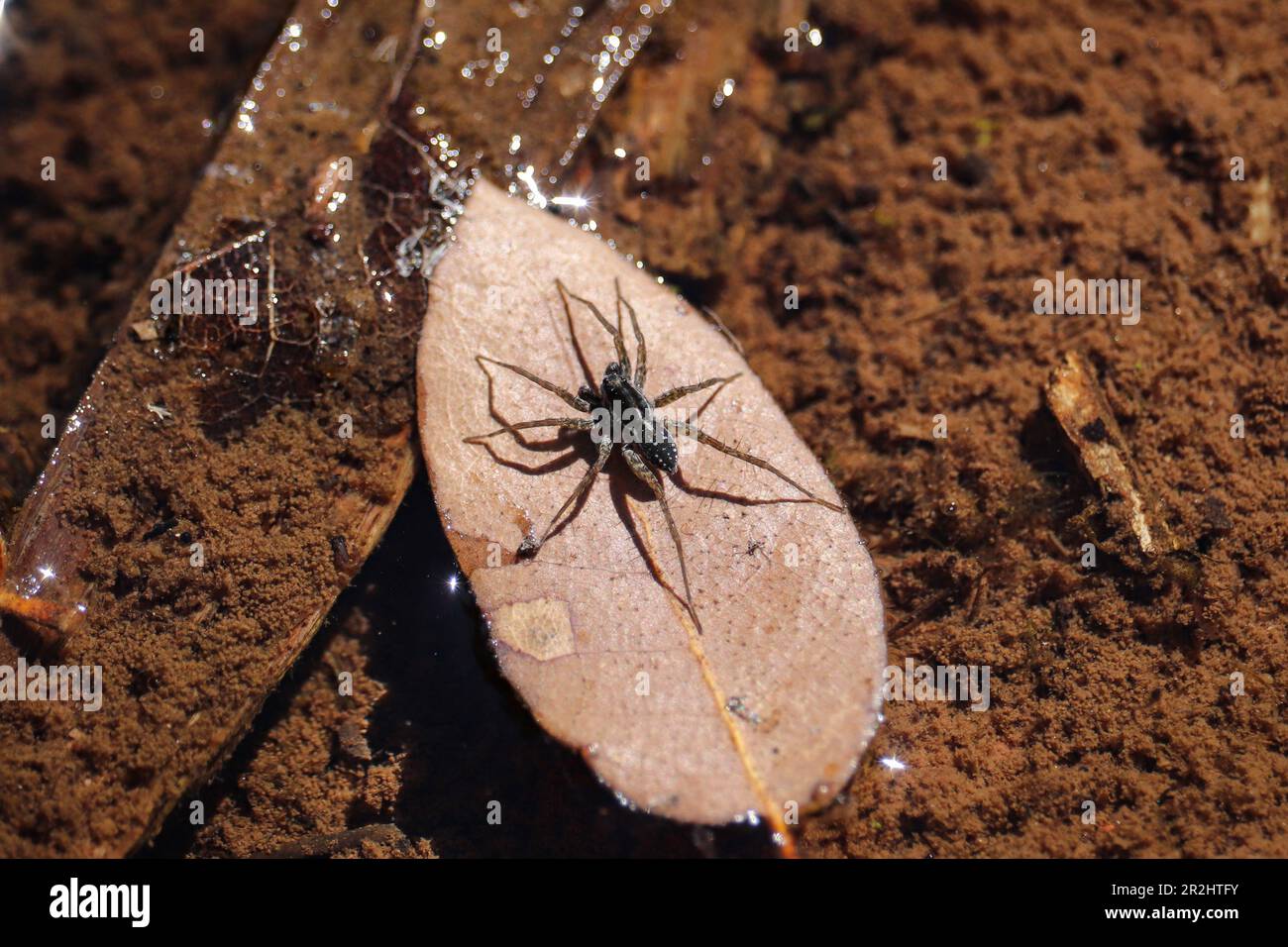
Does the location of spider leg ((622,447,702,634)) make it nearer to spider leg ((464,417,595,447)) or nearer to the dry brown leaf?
the dry brown leaf

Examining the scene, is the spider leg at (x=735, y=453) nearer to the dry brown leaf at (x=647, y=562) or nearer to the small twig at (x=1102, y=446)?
the dry brown leaf at (x=647, y=562)

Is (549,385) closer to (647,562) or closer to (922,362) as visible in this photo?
(647,562)

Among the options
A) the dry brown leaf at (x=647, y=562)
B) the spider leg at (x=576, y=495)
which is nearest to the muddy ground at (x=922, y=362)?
the dry brown leaf at (x=647, y=562)

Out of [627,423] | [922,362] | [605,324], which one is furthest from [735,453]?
[922,362]

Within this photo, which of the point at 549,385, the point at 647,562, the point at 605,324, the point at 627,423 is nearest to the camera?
the point at 647,562

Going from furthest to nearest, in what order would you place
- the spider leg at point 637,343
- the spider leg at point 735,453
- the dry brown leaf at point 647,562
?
the spider leg at point 637,343 → the spider leg at point 735,453 → the dry brown leaf at point 647,562

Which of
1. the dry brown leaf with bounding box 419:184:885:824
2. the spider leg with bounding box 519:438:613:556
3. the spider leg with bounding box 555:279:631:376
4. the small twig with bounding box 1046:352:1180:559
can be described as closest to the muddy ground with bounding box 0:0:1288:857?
the small twig with bounding box 1046:352:1180:559
